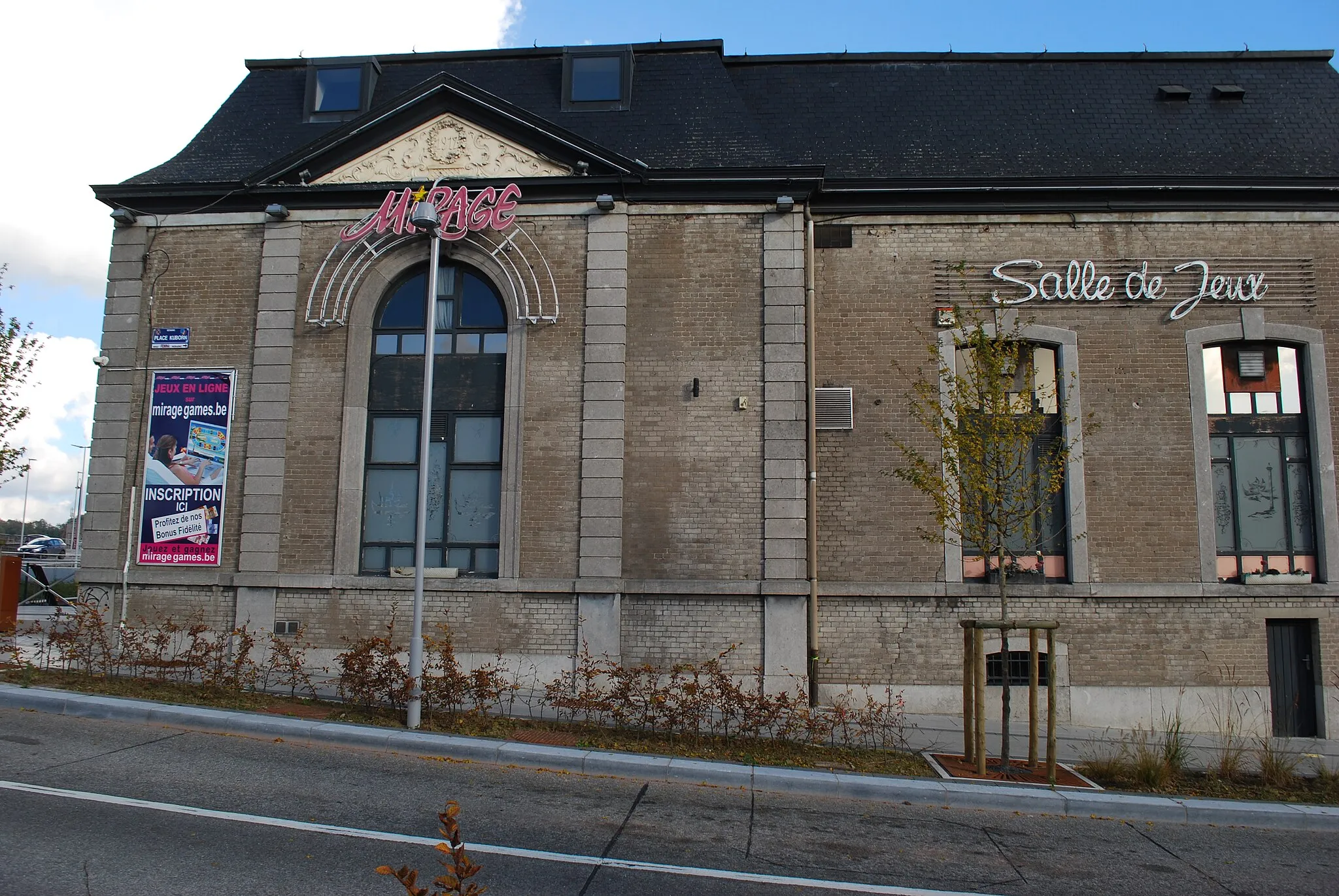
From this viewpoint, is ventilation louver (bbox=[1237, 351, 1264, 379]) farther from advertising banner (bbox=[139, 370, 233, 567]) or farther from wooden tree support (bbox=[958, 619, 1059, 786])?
advertising banner (bbox=[139, 370, 233, 567])

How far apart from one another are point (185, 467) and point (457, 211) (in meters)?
6.49

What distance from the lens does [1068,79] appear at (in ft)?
56.1

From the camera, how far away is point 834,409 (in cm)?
1492

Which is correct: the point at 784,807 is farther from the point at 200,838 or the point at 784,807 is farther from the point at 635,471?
the point at 635,471

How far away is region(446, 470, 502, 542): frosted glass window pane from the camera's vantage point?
591 inches

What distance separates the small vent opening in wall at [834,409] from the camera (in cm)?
1488

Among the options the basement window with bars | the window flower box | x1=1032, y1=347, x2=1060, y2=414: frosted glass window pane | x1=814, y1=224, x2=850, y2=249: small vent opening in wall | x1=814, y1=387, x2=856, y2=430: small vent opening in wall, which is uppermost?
x1=814, y1=224, x2=850, y2=249: small vent opening in wall

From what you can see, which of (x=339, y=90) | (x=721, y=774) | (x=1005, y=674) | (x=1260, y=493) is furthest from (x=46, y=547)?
(x=1260, y=493)

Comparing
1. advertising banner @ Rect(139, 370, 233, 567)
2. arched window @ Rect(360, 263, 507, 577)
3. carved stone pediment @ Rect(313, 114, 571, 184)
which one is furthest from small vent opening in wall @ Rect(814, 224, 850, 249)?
advertising banner @ Rect(139, 370, 233, 567)

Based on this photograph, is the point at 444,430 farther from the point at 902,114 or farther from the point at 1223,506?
the point at 1223,506

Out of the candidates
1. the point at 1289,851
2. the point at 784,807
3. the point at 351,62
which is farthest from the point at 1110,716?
the point at 351,62

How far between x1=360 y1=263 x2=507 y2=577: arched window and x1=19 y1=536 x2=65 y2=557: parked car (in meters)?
33.8

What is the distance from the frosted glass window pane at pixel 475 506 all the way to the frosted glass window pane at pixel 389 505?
0.73 m

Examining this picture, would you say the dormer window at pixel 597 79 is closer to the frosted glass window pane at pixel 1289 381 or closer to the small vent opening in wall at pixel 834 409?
the small vent opening in wall at pixel 834 409
